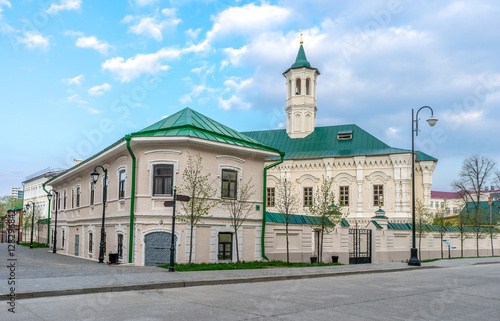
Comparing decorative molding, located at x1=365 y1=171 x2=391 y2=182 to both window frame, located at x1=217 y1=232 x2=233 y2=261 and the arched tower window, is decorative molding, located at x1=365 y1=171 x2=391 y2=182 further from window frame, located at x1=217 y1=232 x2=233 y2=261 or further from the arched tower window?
window frame, located at x1=217 y1=232 x2=233 y2=261

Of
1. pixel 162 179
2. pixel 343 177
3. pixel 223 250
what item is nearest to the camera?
pixel 162 179

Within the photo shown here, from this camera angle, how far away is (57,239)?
3591 cm

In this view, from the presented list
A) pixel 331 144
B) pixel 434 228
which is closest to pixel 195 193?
pixel 434 228

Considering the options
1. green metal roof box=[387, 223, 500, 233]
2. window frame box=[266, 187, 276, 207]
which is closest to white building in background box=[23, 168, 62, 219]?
window frame box=[266, 187, 276, 207]

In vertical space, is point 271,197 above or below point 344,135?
below

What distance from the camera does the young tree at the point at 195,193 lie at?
1845cm

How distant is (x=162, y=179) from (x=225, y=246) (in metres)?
4.41

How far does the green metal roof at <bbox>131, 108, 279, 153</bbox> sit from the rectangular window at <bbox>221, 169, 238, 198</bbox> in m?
1.46

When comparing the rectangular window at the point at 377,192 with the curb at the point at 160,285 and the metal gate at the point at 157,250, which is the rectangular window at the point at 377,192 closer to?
the curb at the point at 160,285

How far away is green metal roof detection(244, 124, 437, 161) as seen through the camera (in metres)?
47.6

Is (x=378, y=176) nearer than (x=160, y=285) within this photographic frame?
No

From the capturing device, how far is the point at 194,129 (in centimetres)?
2042

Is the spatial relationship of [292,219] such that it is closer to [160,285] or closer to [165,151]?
[165,151]

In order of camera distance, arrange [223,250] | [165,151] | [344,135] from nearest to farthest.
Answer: [165,151]
[223,250]
[344,135]
